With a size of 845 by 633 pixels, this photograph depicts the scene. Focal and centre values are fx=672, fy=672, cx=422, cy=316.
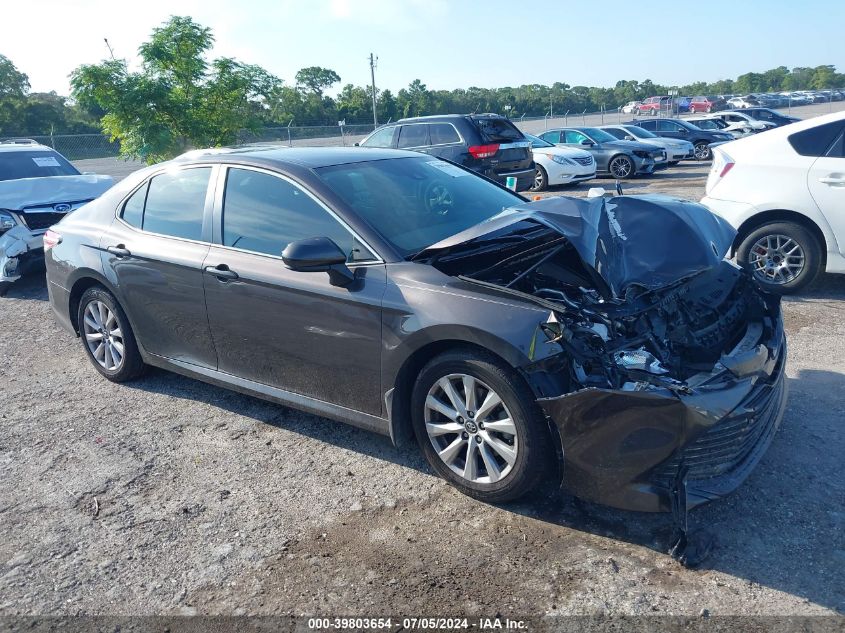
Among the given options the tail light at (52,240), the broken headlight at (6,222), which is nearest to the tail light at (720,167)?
the tail light at (52,240)

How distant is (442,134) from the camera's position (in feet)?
42.0

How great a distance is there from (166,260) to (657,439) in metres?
3.18

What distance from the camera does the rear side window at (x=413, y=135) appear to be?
13.1m

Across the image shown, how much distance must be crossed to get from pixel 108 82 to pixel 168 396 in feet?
30.6

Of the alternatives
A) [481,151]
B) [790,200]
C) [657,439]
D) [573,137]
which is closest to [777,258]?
[790,200]

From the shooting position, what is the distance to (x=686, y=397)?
107 inches

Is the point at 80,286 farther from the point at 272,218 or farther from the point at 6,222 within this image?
the point at 6,222

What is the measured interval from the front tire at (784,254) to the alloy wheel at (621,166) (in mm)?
12486

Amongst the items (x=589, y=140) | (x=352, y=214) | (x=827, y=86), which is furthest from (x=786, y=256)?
(x=827, y=86)

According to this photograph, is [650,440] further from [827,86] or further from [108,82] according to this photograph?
[827,86]

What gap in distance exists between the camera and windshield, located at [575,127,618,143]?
19.4m

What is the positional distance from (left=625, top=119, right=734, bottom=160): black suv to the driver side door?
2200 centimetres

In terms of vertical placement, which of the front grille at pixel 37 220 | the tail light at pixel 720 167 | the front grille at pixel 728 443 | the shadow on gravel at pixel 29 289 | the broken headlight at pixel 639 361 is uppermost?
the tail light at pixel 720 167

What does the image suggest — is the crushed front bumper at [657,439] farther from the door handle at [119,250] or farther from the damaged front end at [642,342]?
the door handle at [119,250]
